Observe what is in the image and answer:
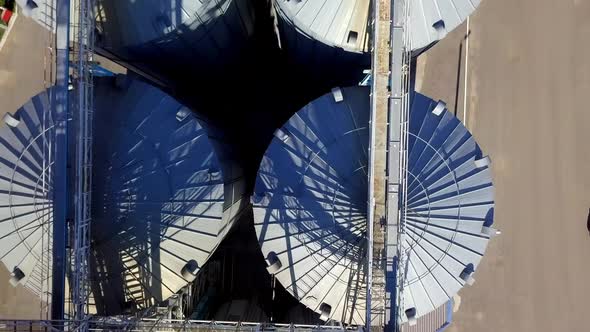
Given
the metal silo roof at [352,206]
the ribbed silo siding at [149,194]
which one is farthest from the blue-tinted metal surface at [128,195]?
the metal silo roof at [352,206]

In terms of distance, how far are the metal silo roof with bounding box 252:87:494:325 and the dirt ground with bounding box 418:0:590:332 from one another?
25.5 ft

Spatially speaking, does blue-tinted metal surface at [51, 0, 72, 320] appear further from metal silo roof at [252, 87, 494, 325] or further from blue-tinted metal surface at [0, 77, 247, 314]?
metal silo roof at [252, 87, 494, 325]

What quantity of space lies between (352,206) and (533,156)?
11.3 metres

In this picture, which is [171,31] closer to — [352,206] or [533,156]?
[352,206]

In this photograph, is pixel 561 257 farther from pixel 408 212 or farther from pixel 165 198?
pixel 165 198

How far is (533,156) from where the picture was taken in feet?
59.6

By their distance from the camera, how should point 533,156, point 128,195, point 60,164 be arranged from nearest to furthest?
point 60,164, point 128,195, point 533,156

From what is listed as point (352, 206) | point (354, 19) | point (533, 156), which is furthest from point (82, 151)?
point (533, 156)

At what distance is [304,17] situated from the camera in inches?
436

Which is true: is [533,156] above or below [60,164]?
above

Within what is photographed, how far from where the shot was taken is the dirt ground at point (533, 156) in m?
18.0

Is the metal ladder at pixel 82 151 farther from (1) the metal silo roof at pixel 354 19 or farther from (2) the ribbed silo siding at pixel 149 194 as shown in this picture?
(1) the metal silo roof at pixel 354 19

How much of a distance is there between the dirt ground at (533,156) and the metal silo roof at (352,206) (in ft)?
25.5

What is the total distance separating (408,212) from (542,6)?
12.8 metres
